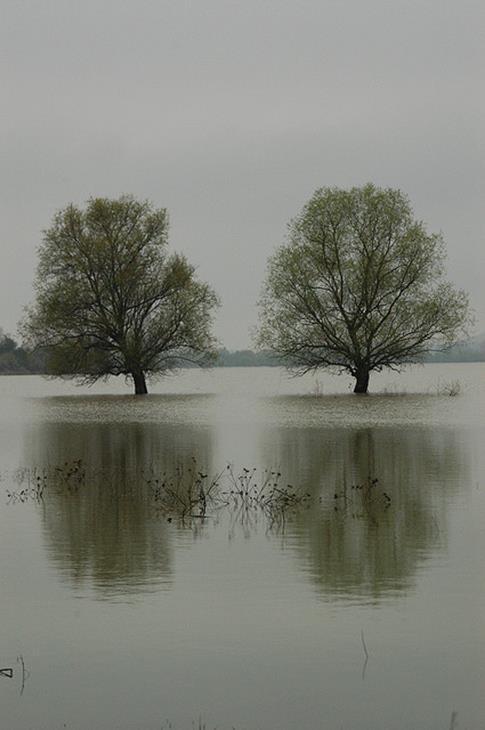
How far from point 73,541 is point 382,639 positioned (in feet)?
20.9

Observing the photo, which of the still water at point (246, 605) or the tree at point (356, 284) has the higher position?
the tree at point (356, 284)

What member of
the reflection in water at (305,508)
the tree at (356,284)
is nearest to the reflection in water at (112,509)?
the reflection in water at (305,508)

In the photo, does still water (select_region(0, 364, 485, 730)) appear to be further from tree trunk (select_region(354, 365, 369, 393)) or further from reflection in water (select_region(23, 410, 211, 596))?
tree trunk (select_region(354, 365, 369, 393))

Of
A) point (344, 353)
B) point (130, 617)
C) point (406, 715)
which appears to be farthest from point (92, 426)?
point (406, 715)

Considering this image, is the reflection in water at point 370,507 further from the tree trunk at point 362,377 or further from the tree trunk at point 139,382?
the tree trunk at point 139,382

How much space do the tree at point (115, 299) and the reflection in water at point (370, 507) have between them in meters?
30.4

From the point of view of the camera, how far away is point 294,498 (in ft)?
60.4

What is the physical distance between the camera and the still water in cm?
818

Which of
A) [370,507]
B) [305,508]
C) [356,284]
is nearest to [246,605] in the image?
[305,508]

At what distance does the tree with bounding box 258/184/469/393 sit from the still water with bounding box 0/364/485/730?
33.4 metres

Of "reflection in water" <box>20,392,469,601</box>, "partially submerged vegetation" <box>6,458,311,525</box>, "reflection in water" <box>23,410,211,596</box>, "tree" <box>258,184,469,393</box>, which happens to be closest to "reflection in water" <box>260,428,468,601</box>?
"reflection in water" <box>20,392,469,601</box>

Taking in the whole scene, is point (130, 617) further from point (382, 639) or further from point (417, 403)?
point (417, 403)

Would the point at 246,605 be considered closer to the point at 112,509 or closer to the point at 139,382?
the point at 112,509

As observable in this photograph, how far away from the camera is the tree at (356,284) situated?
5725 cm
